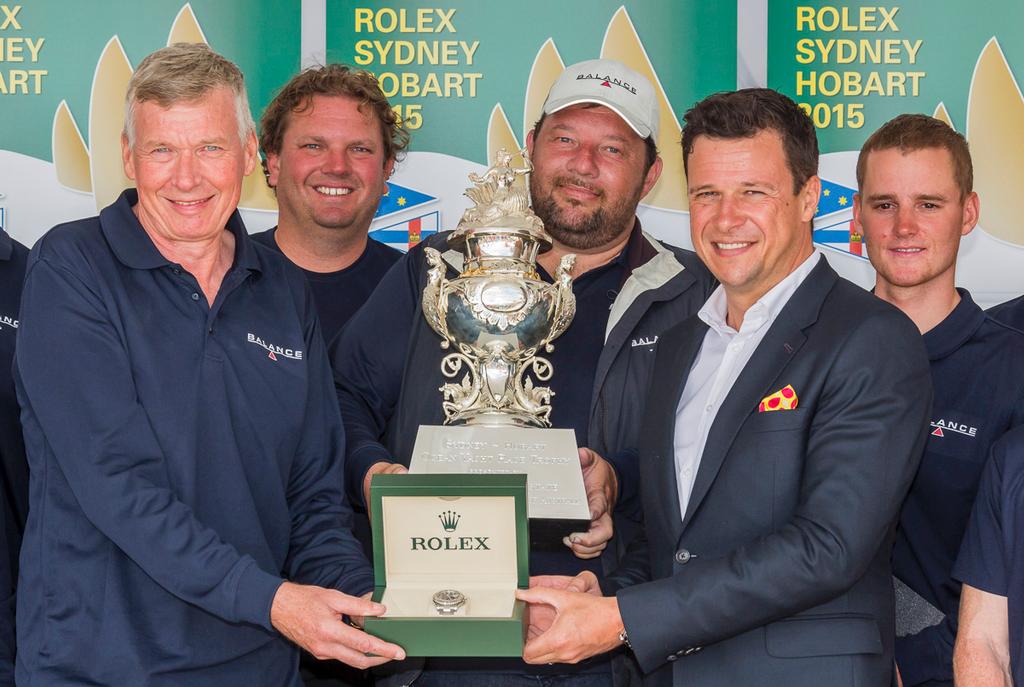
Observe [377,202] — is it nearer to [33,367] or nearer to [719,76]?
[719,76]

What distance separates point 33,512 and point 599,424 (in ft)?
3.66

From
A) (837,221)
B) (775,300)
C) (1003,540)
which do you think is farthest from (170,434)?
(837,221)

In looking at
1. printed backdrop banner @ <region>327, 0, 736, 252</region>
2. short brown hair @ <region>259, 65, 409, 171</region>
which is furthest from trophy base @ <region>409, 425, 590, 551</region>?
printed backdrop banner @ <region>327, 0, 736, 252</region>

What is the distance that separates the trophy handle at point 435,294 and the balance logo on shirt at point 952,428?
3.56 feet

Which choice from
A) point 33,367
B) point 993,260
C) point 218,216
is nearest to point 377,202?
point 218,216

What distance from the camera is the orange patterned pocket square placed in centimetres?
218

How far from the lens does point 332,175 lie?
350 centimetres

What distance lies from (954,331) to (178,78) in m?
1.76

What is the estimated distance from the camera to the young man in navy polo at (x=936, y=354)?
8.90 ft

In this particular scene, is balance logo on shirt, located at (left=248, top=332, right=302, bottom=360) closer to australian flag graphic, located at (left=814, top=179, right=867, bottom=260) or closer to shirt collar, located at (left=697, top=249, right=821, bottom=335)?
shirt collar, located at (left=697, top=249, right=821, bottom=335)

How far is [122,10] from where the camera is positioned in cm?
385

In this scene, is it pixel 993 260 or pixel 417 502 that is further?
pixel 993 260

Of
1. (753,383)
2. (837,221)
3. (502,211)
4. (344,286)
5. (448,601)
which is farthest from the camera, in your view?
(837,221)

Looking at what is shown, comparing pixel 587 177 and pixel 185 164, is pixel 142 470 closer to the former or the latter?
pixel 185 164
